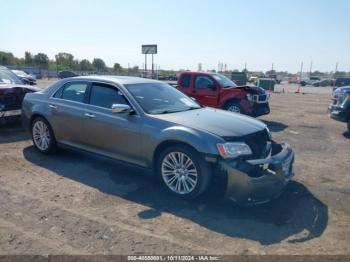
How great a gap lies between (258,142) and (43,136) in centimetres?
412

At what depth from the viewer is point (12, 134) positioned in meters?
8.44

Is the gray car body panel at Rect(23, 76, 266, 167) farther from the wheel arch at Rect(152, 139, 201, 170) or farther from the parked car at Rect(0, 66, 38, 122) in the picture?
the parked car at Rect(0, 66, 38, 122)

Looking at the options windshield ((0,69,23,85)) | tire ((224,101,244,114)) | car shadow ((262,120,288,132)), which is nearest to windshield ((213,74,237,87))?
tire ((224,101,244,114))

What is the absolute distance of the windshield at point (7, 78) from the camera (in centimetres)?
896

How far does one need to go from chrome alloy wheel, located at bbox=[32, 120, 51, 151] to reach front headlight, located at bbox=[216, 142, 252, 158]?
Result: 3679 mm

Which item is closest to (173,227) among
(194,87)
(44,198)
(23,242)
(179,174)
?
(179,174)

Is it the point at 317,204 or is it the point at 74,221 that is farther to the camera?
the point at 317,204

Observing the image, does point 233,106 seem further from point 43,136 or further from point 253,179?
point 253,179

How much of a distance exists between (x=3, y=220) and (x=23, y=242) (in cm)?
66

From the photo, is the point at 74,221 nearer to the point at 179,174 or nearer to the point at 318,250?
the point at 179,174

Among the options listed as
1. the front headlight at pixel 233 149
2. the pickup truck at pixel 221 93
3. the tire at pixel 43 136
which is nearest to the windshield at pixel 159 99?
the front headlight at pixel 233 149

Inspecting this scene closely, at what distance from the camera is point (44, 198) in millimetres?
4602

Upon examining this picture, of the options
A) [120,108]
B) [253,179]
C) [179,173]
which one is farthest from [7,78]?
[253,179]

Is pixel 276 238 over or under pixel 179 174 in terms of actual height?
under
